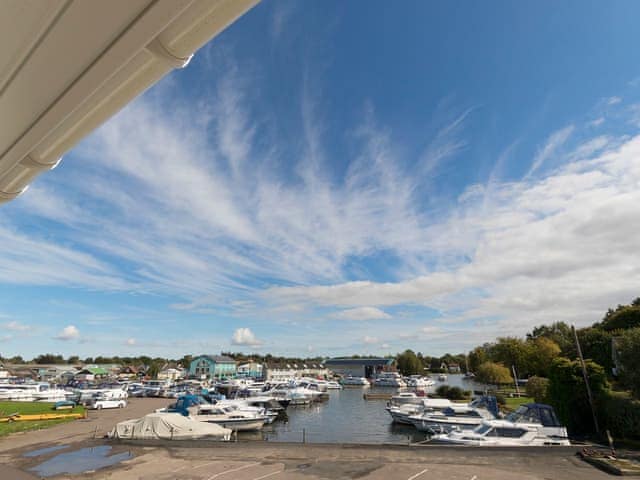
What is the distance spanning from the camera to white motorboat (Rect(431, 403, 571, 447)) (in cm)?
1969

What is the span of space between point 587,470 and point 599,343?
4677cm

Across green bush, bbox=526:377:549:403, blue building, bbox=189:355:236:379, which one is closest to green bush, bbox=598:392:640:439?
green bush, bbox=526:377:549:403

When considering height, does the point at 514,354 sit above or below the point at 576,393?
above

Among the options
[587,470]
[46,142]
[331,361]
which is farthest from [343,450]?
[331,361]

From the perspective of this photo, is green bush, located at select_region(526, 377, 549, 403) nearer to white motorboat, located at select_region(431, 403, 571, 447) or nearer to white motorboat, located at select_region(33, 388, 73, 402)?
white motorboat, located at select_region(431, 403, 571, 447)

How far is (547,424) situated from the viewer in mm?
20484

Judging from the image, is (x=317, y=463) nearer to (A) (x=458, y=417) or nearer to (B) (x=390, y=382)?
(A) (x=458, y=417)

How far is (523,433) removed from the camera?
20.2 meters

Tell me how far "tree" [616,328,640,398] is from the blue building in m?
95.8

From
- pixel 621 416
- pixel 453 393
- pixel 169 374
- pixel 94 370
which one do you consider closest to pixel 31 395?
pixel 94 370

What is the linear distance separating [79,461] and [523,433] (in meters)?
22.7

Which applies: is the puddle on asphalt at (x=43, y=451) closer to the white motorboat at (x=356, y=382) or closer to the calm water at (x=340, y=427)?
the calm water at (x=340, y=427)

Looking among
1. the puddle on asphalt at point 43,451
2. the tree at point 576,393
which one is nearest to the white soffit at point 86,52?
the puddle on asphalt at point 43,451

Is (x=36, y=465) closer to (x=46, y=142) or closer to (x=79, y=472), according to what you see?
(x=79, y=472)
